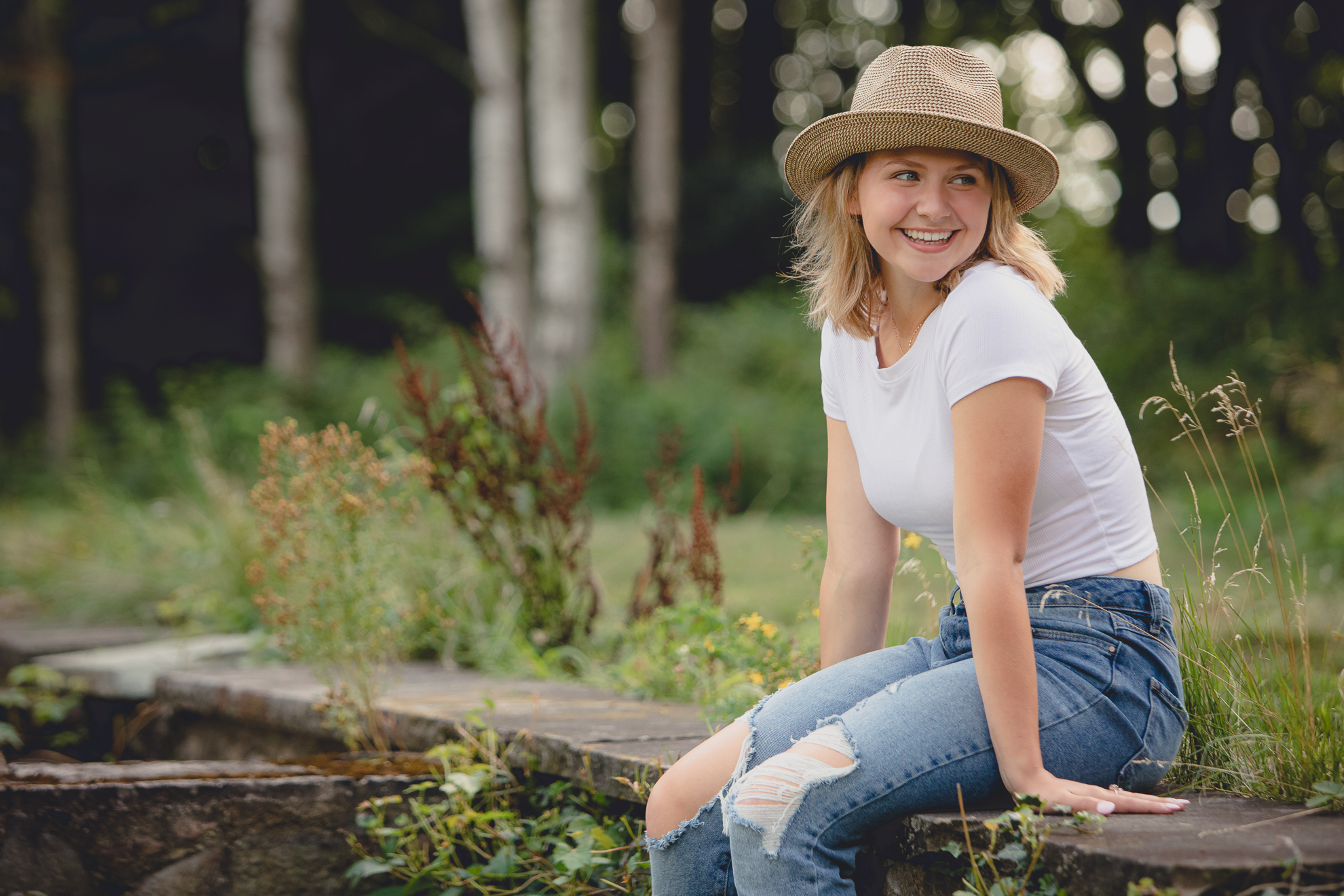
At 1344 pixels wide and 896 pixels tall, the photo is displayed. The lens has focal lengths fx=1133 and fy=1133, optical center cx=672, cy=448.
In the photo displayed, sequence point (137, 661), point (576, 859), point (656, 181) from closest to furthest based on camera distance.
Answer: point (576, 859), point (137, 661), point (656, 181)

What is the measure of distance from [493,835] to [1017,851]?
1.30 metres

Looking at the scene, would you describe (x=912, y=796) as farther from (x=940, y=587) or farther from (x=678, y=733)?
(x=940, y=587)

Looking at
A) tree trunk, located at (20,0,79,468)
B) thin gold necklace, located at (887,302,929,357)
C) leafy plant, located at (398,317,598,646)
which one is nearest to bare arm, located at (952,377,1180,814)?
thin gold necklace, located at (887,302,929,357)

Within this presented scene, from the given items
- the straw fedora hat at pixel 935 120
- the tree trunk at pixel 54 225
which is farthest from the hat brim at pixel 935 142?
the tree trunk at pixel 54 225

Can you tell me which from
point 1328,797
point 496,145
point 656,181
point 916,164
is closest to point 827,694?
point 1328,797

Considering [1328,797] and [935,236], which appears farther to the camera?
[935,236]

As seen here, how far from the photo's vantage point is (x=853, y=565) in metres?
2.15

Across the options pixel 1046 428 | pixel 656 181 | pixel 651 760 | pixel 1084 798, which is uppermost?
pixel 656 181

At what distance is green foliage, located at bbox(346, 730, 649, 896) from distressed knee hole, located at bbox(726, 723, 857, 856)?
66 cm

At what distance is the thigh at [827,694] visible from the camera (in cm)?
184

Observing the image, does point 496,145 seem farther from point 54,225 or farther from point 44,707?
point 44,707

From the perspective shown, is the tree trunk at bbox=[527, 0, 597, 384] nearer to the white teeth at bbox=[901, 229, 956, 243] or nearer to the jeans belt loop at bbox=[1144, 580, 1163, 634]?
the white teeth at bbox=[901, 229, 956, 243]

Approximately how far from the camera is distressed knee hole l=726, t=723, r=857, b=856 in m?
1.69

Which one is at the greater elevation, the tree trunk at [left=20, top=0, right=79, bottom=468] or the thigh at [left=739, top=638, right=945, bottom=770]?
the tree trunk at [left=20, top=0, right=79, bottom=468]
